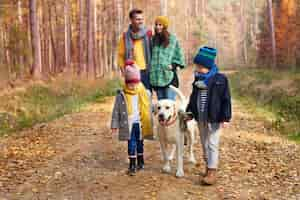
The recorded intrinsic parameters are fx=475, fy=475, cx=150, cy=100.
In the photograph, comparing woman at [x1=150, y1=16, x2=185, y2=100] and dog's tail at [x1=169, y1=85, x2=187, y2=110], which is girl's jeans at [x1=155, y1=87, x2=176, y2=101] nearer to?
woman at [x1=150, y1=16, x2=185, y2=100]

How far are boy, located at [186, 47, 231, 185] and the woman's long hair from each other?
3.27ft

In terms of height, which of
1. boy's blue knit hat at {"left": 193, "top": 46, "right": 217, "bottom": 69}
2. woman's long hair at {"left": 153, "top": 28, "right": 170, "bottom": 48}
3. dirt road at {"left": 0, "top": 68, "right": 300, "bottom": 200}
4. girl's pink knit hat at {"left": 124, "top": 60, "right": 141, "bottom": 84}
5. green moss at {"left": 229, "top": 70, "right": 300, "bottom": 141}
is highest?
woman's long hair at {"left": 153, "top": 28, "right": 170, "bottom": 48}

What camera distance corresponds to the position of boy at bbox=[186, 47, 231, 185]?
6355 millimetres

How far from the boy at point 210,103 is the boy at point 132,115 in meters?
0.74

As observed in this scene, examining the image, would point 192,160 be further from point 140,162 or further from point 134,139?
point 134,139

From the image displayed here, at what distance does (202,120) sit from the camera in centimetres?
655

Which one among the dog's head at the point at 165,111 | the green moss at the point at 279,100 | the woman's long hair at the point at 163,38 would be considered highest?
the woman's long hair at the point at 163,38

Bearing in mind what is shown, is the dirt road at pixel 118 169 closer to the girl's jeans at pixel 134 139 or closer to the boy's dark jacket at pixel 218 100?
the girl's jeans at pixel 134 139

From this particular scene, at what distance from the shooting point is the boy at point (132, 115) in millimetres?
6863

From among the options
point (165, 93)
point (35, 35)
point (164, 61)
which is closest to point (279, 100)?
point (165, 93)

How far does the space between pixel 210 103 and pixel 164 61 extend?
1.43 metres

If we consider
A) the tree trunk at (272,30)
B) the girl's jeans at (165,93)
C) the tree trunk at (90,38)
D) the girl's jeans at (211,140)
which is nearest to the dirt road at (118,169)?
the girl's jeans at (211,140)

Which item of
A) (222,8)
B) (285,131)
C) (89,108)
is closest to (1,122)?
(89,108)

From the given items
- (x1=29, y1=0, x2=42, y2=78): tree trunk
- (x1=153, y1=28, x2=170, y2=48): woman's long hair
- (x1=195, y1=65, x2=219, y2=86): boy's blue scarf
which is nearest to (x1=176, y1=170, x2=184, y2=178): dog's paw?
(x1=195, y1=65, x2=219, y2=86): boy's blue scarf
